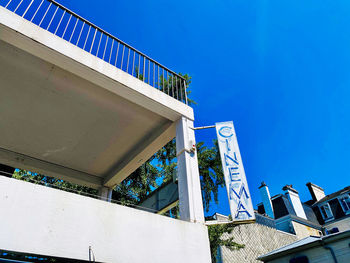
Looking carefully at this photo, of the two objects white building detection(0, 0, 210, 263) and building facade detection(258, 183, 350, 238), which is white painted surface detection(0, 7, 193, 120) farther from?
building facade detection(258, 183, 350, 238)

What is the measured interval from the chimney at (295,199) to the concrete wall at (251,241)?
22.7ft

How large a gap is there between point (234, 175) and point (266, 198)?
60.0ft

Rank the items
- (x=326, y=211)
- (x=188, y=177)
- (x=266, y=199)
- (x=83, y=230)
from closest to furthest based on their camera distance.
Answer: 1. (x=83, y=230)
2. (x=188, y=177)
3. (x=266, y=199)
4. (x=326, y=211)

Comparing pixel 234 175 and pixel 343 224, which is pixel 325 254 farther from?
pixel 343 224

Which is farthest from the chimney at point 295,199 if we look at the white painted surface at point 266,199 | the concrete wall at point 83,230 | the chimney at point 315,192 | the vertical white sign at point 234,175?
the concrete wall at point 83,230

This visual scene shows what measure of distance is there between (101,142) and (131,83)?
2013 millimetres

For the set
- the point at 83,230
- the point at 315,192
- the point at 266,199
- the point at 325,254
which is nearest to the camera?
the point at 83,230

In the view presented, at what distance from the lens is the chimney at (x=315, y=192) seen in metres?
25.4

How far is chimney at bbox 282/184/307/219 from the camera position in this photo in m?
21.3

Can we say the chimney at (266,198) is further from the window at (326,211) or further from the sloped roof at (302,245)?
the sloped roof at (302,245)

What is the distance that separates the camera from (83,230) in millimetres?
3242

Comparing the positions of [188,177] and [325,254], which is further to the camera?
[325,254]

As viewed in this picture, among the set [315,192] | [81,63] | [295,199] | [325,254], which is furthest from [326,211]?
[81,63]

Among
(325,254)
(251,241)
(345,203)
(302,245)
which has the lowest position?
(325,254)
